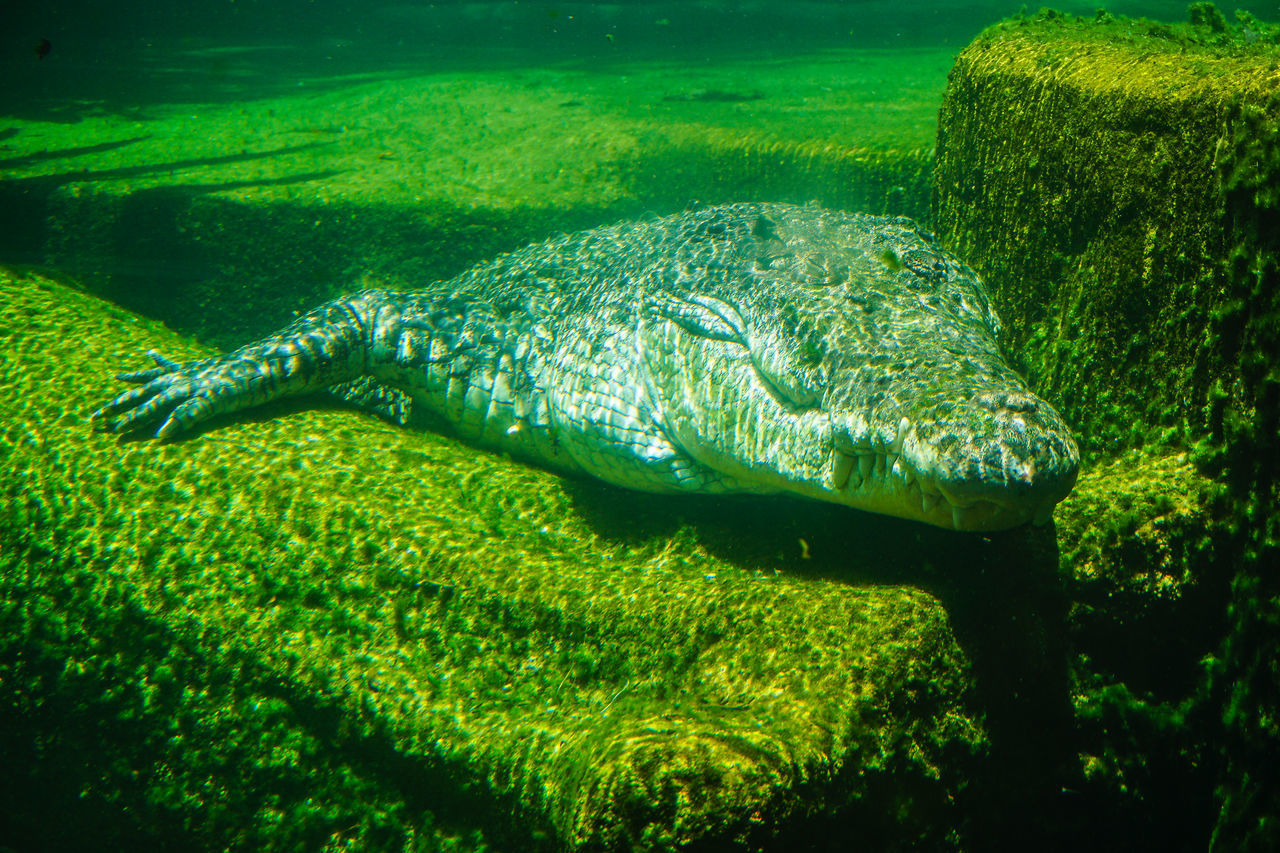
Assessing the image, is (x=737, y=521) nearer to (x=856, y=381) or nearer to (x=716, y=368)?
(x=716, y=368)

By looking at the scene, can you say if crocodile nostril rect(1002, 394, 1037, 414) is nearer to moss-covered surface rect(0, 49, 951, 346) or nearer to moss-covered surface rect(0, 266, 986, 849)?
moss-covered surface rect(0, 266, 986, 849)

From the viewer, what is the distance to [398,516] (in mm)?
3129

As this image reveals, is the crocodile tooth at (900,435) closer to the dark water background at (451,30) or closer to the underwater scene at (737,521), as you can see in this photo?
Result: the underwater scene at (737,521)

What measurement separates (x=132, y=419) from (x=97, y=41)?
44.1 feet

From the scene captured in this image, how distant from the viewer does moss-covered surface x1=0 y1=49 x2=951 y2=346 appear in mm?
5465

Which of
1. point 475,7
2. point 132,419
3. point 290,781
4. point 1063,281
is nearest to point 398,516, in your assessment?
point 290,781

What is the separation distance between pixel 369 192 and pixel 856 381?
16.6ft

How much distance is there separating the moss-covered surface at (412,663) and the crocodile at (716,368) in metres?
0.30

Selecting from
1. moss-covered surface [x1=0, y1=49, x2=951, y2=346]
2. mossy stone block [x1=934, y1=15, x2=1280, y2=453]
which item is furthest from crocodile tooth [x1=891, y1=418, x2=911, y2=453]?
moss-covered surface [x1=0, y1=49, x2=951, y2=346]

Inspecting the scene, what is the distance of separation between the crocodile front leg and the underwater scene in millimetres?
26

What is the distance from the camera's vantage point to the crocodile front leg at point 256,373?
3701 millimetres

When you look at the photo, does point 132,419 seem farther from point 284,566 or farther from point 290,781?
point 290,781

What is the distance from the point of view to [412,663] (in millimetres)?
2689

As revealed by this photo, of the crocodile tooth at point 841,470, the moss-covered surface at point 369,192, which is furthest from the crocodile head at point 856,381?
the moss-covered surface at point 369,192
